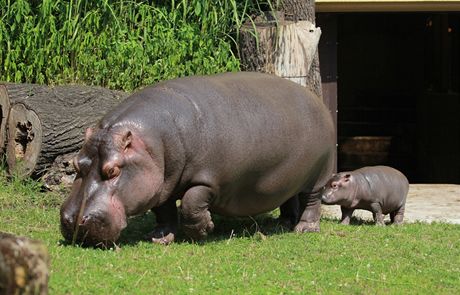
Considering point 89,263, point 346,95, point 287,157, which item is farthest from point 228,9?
point 346,95

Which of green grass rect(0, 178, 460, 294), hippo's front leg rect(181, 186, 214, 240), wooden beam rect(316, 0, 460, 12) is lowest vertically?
green grass rect(0, 178, 460, 294)

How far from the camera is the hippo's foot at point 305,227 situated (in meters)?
8.41

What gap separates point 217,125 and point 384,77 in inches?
505

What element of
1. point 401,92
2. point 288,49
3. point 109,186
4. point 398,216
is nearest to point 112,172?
point 109,186

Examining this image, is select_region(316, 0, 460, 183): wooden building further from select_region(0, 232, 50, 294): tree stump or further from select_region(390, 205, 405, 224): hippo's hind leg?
select_region(0, 232, 50, 294): tree stump

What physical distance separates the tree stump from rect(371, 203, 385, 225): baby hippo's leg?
559 centimetres

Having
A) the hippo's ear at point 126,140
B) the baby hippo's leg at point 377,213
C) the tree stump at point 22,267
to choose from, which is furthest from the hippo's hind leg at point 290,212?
the tree stump at point 22,267

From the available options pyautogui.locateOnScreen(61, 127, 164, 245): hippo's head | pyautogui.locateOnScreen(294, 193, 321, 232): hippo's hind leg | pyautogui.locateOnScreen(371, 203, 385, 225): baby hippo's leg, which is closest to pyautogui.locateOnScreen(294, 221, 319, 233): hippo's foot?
pyautogui.locateOnScreen(294, 193, 321, 232): hippo's hind leg

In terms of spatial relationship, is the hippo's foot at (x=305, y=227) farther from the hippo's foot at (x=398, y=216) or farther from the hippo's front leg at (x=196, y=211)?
the hippo's foot at (x=398, y=216)

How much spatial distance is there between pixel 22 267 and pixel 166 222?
342 centimetres

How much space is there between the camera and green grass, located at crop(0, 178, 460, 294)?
6066 millimetres

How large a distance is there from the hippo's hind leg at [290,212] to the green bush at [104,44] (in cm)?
227

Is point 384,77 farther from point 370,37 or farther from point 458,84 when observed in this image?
point 458,84

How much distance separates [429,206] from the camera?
10.8m
